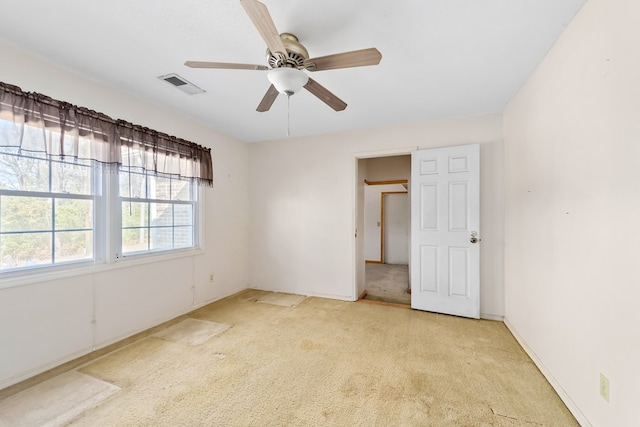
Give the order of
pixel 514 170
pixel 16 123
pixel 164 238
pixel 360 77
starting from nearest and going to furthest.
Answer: pixel 16 123
pixel 360 77
pixel 514 170
pixel 164 238

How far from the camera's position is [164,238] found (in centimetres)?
316

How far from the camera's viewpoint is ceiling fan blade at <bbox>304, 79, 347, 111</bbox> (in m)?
1.80

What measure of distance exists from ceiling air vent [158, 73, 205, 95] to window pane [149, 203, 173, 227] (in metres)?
1.37

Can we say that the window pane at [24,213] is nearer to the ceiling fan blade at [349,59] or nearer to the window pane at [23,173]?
the window pane at [23,173]

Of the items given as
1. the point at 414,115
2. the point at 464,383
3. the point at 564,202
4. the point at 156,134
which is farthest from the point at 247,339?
the point at 414,115

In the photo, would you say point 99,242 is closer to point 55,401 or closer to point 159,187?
point 159,187

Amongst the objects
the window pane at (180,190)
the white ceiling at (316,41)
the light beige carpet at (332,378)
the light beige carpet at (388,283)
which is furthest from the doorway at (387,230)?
the window pane at (180,190)

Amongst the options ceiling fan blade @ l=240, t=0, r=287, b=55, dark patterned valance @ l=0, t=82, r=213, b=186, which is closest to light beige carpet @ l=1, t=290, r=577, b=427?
dark patterned valance @ l=0, t=82, r=213, b=186

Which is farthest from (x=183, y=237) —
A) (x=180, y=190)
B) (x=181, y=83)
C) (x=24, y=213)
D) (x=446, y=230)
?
(x=446, y=230)

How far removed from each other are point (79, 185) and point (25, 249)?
2.10 feet

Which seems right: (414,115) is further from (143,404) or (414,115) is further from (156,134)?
(143,404)

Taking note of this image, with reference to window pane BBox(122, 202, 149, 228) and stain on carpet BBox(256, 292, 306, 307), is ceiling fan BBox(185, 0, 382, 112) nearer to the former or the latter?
window pane BBox(122, 202, 149, 228)

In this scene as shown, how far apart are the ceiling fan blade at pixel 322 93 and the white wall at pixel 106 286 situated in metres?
2.09

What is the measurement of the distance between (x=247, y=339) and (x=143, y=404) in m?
1.01
